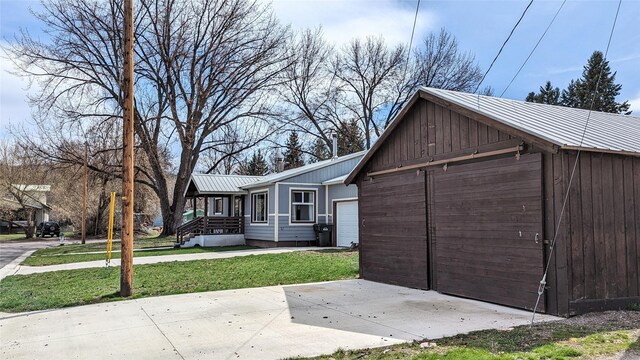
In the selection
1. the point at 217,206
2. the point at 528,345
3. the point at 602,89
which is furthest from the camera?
the point at 602,89

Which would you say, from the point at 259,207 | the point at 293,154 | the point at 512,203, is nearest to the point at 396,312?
the point at 512,203

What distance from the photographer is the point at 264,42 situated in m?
30.9

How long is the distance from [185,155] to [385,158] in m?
23.3

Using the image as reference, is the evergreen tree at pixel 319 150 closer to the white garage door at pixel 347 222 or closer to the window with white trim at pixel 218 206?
the window with white trim at pixel 218 206

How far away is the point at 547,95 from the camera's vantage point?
48281 mm

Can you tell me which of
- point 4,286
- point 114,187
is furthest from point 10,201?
point 4,286

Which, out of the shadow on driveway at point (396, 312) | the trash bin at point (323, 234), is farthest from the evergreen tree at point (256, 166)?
the shadow on driveway at point (396, 312)

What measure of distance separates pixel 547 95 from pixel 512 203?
153ft

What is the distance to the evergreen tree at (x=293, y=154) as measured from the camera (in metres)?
43.2

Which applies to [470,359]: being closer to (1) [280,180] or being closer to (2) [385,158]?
(2) [385,158]

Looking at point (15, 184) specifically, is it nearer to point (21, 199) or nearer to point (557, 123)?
point (21, 199)

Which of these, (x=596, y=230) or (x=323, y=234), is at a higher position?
(x=596, y=230)

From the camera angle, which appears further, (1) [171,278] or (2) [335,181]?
(2) [335,181]

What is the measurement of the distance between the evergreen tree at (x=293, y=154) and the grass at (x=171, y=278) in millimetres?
27727
